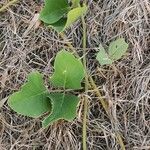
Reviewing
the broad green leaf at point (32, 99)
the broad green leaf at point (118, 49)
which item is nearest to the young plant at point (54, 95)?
the broad green leaf at point (32, 99)

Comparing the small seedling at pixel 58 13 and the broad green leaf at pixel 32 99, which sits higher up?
the small seedling at pixel 58 13

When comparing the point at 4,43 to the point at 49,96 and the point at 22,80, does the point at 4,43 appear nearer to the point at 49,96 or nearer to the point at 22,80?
the point at 22,80

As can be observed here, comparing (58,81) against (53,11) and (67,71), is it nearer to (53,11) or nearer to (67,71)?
(67,71)

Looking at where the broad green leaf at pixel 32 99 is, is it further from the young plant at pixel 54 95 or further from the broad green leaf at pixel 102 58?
the broad green leaf at pixel 102 58

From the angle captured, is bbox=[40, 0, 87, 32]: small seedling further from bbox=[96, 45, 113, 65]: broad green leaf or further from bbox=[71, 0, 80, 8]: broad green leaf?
bbox=[96, 45, 113, 65]: broad green leaf

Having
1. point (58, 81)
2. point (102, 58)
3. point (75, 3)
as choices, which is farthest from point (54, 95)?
point (75, 3)
